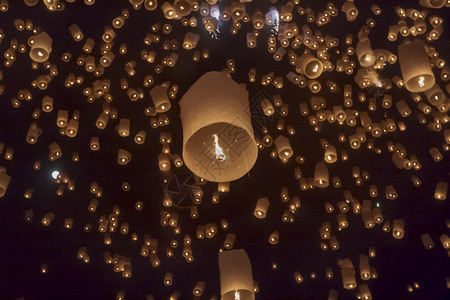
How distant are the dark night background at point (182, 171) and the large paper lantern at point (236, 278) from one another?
2.49ft

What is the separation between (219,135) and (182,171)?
0.99m

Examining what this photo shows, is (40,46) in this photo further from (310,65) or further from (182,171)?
(310,65)

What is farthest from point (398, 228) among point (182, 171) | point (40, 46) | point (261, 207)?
point (40, 46)

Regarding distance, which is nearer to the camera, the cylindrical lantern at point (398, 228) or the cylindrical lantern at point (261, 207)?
the cylindrical lantern at point (261, 207)

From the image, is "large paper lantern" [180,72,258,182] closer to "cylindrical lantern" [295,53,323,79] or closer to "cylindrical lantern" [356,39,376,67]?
"cylindrical lantern" [295,53,323,79]

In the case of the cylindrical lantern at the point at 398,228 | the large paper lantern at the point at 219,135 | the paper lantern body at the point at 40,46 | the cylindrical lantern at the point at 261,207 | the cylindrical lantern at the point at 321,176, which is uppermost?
the paper lantern body at the point at 40,46

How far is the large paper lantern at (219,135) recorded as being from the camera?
9.08 ft

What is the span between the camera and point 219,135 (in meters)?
3.04

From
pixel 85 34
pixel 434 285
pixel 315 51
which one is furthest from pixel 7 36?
pixel 434 285

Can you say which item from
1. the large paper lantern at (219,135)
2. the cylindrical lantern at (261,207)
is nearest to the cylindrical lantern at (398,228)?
the cylindrical lantern at (261,207)

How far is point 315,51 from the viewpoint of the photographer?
11.9ft

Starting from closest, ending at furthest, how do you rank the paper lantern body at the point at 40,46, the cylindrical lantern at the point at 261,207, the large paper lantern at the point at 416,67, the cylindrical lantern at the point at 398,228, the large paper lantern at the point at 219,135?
the large paper lantern at the point at 219,135, the large paper lantern at the point at 416,67, the paper lantern body at the point at 40,46, the cylindrical lantern at the point at 261,207, the cylindrical lantern at the point at 398,228

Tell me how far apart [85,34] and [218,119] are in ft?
4.83

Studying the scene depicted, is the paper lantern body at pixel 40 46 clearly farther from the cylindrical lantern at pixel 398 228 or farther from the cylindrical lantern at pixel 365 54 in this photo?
the cylindrical lantern at pixel 398 228
